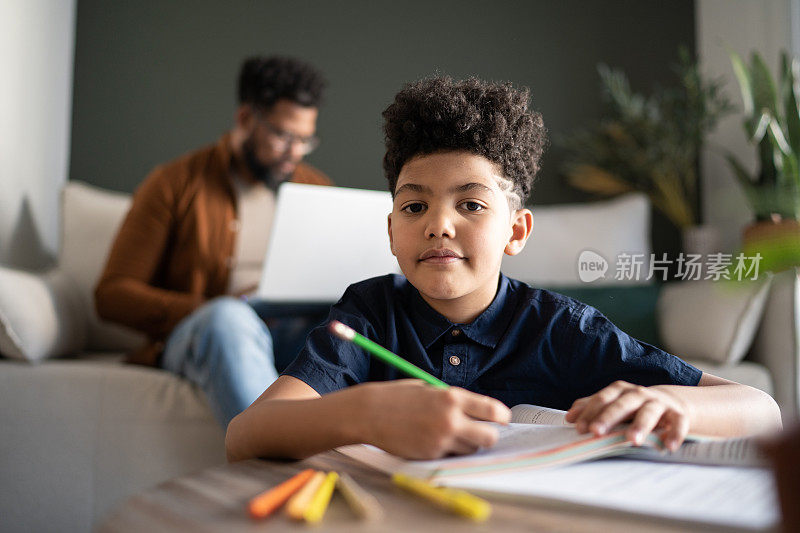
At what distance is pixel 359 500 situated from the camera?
0.36 meters

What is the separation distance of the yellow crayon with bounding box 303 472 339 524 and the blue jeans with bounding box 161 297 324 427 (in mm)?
764

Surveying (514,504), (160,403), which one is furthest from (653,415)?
(160,403)

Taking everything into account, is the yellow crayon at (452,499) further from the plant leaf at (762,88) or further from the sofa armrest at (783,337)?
the plant leaf at (762,88)

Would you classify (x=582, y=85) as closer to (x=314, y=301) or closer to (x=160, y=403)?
(x=314, y=301)

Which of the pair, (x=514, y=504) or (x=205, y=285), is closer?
(x=514, y=504)

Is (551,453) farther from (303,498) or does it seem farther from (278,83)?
(278,83)

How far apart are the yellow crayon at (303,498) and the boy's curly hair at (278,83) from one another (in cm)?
156

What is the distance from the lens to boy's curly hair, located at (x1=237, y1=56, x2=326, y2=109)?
1.83m

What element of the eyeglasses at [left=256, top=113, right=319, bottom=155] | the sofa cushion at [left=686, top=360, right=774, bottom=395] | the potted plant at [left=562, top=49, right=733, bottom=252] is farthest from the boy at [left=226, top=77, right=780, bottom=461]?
the potted plant at [left=562, top=49, right=733, bottom=252]

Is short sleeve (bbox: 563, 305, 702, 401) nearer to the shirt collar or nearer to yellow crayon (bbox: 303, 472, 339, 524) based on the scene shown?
the shirt collar

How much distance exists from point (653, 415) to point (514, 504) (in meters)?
0.17

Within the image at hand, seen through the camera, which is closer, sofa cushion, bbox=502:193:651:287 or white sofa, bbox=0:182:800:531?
white sofa, bbox=0:182:800:531

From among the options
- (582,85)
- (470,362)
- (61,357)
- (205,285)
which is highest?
(582,85)

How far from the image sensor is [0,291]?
51.7 inches
